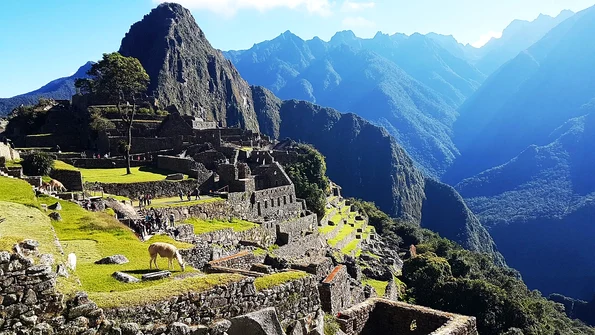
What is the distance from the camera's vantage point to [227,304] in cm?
719

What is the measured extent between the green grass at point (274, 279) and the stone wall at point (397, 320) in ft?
8.09

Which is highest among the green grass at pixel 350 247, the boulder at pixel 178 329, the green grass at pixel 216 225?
the boulder at pixel 178 329

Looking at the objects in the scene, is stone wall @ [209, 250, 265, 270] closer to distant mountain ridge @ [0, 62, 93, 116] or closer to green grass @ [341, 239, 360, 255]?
green grass @ [341, 239, 360, 255]

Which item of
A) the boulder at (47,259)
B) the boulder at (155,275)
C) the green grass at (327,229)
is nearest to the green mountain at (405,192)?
the green grass at (327,229)

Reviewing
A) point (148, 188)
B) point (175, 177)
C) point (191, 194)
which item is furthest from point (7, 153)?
point (191, 194)

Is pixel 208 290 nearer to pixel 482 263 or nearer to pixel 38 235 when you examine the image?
pixel 38 235

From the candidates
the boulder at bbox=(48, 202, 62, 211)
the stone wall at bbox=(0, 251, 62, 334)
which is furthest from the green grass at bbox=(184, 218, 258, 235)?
the stone wall at bbox=(0, 251, 62, 334)

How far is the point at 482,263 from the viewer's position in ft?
257

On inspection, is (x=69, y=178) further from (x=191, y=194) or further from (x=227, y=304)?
(x=227, y=304)

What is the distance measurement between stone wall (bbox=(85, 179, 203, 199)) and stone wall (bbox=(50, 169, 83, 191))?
2.01 metres

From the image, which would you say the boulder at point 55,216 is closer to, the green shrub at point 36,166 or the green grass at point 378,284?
the green shrub at point 36,166

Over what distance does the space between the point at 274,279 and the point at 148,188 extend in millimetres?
25778

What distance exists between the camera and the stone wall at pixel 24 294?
5.34 m

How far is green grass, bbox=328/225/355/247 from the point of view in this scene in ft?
146
